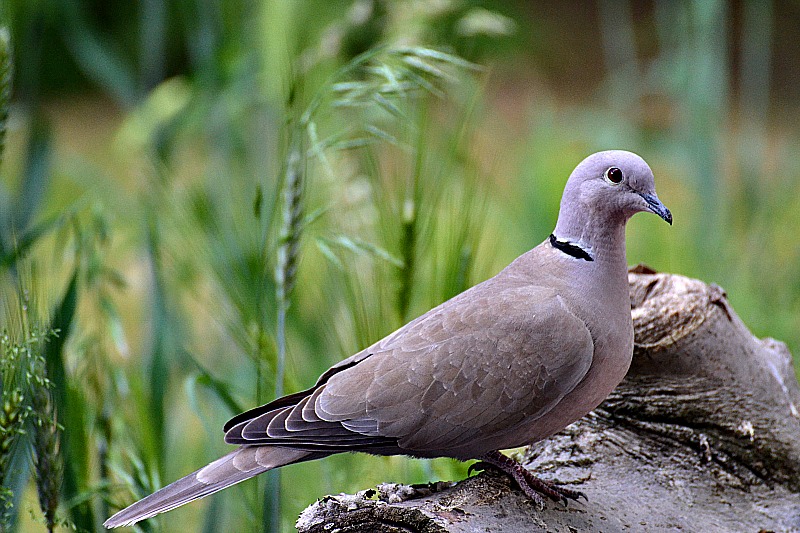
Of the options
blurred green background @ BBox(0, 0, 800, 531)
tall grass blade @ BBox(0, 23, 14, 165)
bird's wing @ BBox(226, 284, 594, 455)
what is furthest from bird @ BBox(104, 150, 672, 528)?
tall grass blade @ BBox(0, 23, 14, 165)

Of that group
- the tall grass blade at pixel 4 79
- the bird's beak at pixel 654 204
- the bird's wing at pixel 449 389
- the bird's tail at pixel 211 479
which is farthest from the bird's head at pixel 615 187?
the tall grass blade at pixel 4 79

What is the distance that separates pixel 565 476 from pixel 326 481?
1.59ft

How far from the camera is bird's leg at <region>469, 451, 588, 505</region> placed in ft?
3.42

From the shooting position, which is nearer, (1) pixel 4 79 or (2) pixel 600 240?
(2) pixel 600 240

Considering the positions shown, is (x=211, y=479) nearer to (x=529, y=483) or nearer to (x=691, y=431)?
(x=529, y=483)

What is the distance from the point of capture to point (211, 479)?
96 cm

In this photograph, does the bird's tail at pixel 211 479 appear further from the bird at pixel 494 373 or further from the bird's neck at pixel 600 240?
the bird's neck at pixel 600 240

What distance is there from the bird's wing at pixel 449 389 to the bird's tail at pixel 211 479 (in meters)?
0.02

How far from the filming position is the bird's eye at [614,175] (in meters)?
1.05

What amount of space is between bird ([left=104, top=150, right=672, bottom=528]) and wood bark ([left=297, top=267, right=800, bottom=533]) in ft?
0.44

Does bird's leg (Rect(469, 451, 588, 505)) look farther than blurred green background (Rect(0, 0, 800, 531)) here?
No

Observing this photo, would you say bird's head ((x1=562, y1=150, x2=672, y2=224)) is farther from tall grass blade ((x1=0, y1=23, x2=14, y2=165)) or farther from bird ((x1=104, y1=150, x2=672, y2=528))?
tall grass blade ((x1=0, y1=23, x2=14, y2=165))

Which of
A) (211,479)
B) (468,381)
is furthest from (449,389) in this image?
(211,479)

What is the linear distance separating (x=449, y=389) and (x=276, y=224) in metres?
0.87
